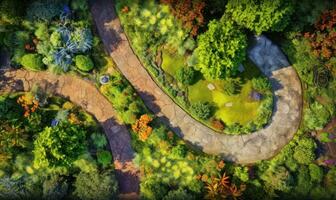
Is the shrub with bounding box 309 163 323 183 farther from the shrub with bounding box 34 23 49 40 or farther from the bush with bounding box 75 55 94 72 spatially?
the shrub with bounding box 34 23 49 40

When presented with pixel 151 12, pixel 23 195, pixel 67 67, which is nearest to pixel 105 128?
pixel 67 67

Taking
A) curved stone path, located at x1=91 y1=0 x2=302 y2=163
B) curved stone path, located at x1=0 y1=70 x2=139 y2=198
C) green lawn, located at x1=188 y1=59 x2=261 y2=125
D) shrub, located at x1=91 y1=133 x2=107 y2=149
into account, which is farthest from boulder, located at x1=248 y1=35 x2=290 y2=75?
shrub, located at x1=91 y1=133 x2=107 y2=149

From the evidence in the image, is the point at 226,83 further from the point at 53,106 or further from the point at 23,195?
the point at 23,195

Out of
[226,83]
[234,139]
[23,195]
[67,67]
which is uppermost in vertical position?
[226,83]

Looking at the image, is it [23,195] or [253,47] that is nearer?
[23,195]

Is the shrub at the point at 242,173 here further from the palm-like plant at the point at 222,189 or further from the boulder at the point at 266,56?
the boulder at the point at 266,56

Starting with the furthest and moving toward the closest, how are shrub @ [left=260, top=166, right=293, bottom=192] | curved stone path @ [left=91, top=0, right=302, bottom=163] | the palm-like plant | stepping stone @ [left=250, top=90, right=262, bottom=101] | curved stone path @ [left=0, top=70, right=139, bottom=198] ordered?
1. stepping stone @ [left=250, top=90, right=262, bottom=101]
2. curved stone path @ [left=91, top=0, right=302, bottom=163]
3. curved stone path @ [left=0, top=70, right=139, bottom=198]
4. shrub @ [left=260, top=166, right=293, bottom=192]
5. the palm-like plant

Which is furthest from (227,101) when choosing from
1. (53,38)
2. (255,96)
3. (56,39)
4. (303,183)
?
(53,38)
